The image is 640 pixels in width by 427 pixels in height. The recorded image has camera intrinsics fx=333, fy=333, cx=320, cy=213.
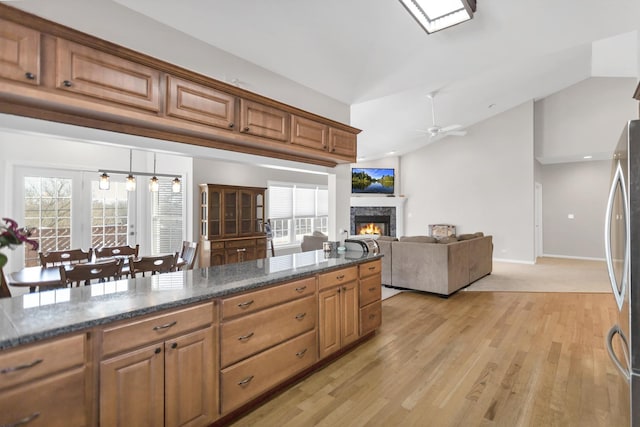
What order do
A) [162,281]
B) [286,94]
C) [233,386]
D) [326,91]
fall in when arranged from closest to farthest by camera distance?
[233,386] < [162,281] < [286,94] < [326,91]

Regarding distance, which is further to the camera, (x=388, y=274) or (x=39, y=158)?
(x=388, y=274)

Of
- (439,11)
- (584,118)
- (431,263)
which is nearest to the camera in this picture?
(439,11)

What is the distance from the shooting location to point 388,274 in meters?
5.66

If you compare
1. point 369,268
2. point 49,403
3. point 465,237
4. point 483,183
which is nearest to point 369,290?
point 369,268

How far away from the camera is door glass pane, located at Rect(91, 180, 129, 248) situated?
575cm

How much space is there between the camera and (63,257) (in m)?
4.12

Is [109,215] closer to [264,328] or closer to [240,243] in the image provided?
[240,243]

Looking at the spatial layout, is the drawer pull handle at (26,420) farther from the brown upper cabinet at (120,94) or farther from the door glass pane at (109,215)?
the door glass pane at (109,215)

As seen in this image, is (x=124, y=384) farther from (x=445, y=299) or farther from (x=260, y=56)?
(x=445, y=299)

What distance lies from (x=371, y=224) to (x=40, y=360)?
956cm

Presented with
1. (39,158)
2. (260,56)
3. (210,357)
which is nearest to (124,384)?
(210,357)

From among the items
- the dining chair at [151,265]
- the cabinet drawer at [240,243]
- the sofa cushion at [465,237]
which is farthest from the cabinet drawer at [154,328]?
the sofa cushion at [465,237]

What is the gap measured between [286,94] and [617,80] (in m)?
8.22

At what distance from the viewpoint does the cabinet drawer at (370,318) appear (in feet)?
11.0
